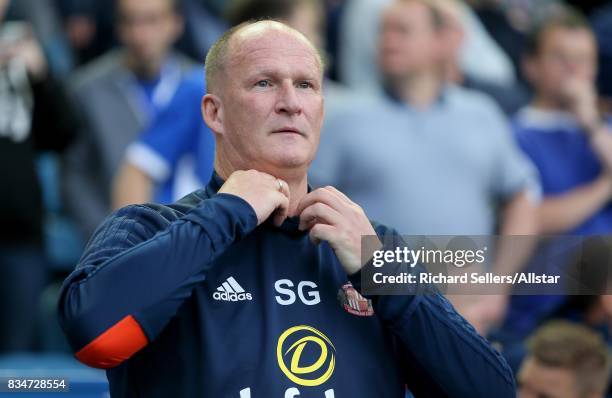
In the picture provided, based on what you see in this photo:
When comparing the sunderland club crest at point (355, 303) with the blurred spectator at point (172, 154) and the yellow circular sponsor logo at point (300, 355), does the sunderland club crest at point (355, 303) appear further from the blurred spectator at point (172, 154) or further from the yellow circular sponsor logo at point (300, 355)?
the blurred spectator at point (172, 154)

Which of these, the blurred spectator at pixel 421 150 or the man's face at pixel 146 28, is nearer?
the blurred spectator at pixel 421 150

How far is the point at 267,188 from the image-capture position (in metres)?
2.79

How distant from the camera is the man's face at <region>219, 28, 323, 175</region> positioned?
287cm

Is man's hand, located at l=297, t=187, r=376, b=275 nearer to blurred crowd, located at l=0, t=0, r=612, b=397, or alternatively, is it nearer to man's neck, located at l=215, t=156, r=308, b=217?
man's neck, located at l=215, t=156, r=308, b=217

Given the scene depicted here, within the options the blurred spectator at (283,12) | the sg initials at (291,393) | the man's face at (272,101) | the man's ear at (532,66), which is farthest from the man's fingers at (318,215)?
the man's ear at (532,66)

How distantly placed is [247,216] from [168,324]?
29 centimetres

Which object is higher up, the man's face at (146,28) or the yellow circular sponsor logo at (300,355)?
the man's face at (146,28)

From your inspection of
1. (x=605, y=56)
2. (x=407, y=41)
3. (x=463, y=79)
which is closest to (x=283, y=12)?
(x=407, y=41)

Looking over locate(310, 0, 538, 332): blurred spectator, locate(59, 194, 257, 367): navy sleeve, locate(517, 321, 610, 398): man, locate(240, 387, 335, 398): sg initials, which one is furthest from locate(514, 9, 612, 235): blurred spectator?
locate(59, 194, 257, 367): navy sleeve

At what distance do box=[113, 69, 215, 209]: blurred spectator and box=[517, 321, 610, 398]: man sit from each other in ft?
5.62

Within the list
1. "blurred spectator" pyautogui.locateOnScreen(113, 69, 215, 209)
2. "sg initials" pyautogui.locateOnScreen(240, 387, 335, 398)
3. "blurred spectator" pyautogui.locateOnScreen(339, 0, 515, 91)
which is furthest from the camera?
"blurred spectator" pyautogui.locateOnScreen(339, 0, 515, 91)

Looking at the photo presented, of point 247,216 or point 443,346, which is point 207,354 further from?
point 443,346

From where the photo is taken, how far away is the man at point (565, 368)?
4.29 m

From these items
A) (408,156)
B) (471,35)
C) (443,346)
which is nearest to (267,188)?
(443,346)
